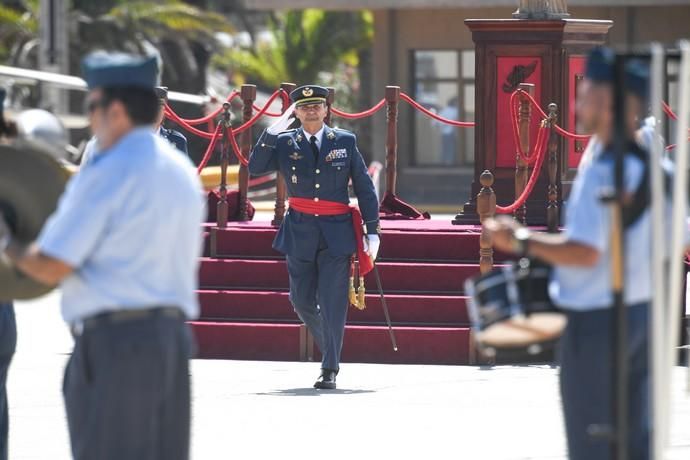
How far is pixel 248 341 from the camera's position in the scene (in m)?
12.2

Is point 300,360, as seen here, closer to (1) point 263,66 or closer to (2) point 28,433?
(2) point 28,433

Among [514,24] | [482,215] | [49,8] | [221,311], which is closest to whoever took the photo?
[482,215]

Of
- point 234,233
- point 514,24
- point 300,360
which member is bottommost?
point 300,360

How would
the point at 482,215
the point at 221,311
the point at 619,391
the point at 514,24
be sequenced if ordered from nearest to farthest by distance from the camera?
the point at 619,391 < the point at 482,215 < the point at 221,311 < the point at 514,24

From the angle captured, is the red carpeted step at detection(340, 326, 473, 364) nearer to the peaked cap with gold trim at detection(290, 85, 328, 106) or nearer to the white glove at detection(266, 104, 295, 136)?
the white glove at detection(266, 104, 295, 136)

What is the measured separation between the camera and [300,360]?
12109 millimetres

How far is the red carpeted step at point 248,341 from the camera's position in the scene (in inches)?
478

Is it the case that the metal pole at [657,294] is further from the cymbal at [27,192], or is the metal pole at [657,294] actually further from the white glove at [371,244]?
the white glove at [371,244]

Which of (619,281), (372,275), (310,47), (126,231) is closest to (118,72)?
(126,231)

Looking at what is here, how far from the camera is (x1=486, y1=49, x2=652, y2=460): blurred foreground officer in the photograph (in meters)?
5.19

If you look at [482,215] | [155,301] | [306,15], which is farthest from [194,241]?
[306,15]

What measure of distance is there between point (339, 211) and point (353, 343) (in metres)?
1.62

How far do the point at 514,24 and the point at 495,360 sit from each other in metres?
3.25

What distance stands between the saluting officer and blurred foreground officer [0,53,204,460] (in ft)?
17.0
